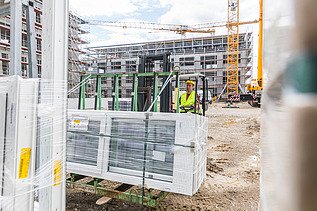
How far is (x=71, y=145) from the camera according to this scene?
3693mm

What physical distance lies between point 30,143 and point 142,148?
1811mm

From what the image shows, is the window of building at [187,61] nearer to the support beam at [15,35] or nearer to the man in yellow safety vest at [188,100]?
the man in yellow safety vest at [188,100]

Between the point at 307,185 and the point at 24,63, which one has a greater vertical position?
the point at 24,63

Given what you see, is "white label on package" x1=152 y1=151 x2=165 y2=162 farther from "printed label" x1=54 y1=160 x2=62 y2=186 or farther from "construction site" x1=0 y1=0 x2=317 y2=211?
"printed label" x1=54 y1=160 x2=62 y2=186

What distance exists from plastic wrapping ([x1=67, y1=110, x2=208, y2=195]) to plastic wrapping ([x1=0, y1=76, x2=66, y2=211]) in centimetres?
164

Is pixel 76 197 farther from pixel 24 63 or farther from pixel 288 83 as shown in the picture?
pixel 288 83

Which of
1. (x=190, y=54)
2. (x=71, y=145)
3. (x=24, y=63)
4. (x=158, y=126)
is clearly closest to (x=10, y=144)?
(x=24, y=63)

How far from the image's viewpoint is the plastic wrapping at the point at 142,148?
2969 mm

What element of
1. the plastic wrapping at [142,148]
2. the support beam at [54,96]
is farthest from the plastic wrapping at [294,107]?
the plastic wrapping at [142,148]

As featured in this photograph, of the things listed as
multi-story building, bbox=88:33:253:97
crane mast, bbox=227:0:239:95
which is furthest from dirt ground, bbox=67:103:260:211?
multi-story building, bbox=88:33:253:97

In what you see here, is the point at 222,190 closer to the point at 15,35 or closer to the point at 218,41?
the point at 15,35

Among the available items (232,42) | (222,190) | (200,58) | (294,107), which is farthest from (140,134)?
(200,58)

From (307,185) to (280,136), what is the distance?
0.11 meters

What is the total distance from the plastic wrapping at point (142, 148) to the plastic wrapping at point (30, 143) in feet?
5.39
